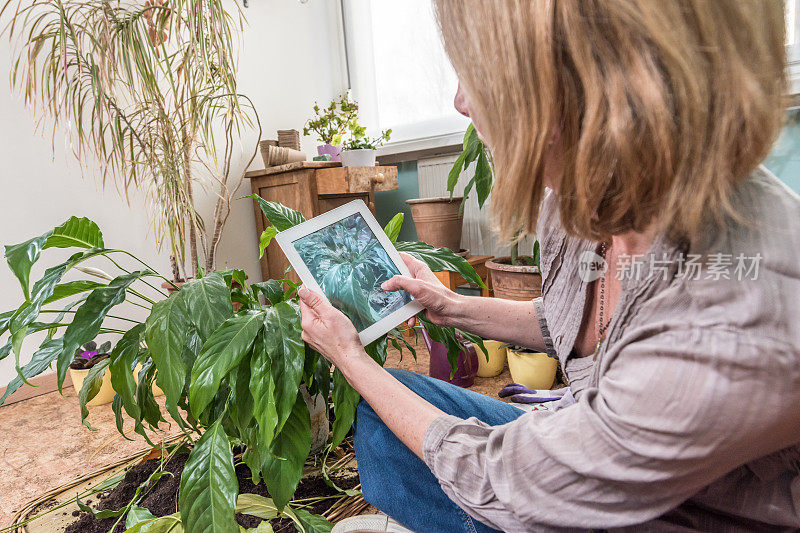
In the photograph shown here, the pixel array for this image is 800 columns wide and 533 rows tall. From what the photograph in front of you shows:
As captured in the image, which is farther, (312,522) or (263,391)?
(312,522)

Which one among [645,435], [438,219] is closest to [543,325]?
[645,435]

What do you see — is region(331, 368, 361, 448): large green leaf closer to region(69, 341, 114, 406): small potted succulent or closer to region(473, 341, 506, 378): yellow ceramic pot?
region(473, 341, 506, 378): yellow ceramic pot

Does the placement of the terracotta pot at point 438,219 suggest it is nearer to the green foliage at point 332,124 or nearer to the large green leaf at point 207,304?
the green foliage at point 332,124

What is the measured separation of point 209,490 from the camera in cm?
70

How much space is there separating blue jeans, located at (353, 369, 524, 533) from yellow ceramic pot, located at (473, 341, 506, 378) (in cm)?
99

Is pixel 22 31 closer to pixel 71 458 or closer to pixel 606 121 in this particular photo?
pixel 71 458

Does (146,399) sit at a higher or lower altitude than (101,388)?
higher

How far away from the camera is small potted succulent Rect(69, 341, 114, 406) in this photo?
1.67 meters

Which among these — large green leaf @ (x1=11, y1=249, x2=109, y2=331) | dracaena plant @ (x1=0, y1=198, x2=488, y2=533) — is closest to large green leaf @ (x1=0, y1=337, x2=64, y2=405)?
dracaena plant @ (x1=0, y1=198, x2=488, y2=533)

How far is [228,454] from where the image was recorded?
0.73 meters

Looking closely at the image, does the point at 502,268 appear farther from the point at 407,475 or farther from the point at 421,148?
the point at 407,475

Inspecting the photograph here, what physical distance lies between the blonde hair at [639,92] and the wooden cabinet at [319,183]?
1.63 meters

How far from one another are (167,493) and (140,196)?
56.4 inches

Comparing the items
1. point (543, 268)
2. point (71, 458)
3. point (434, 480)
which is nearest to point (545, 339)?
point (543, 268)
